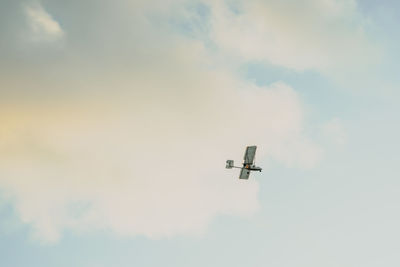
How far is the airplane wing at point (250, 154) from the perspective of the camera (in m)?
80.8

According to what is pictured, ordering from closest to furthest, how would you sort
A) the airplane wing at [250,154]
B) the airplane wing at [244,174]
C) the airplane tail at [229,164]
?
the airplane wing at [250,154]
the airplane wing at [244,174]
the airplane tail at [229,164]

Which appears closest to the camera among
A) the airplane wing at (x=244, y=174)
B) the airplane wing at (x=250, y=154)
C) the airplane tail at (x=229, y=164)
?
the airplane wing at (x=250, y=154)

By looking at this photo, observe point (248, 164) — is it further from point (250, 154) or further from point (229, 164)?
point (229, 164)

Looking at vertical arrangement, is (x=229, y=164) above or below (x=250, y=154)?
below

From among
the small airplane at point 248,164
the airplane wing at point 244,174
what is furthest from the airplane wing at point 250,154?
the airplane wing at point 244,174

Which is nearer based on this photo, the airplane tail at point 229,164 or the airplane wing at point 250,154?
the airplane wing at point 250,154

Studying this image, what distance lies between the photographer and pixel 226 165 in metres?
85.2

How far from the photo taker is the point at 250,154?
81625 mm

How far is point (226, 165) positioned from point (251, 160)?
6.01 metres

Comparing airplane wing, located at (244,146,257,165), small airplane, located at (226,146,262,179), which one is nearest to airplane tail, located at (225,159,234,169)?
small airplane, located at (226,146,262,179)

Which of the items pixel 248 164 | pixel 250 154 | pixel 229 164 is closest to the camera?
pixel 250 154

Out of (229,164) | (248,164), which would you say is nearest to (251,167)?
(248,164)

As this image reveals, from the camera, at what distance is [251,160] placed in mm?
82375

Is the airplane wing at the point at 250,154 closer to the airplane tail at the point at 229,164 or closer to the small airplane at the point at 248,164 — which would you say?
the small airplane at the point at 248,164
